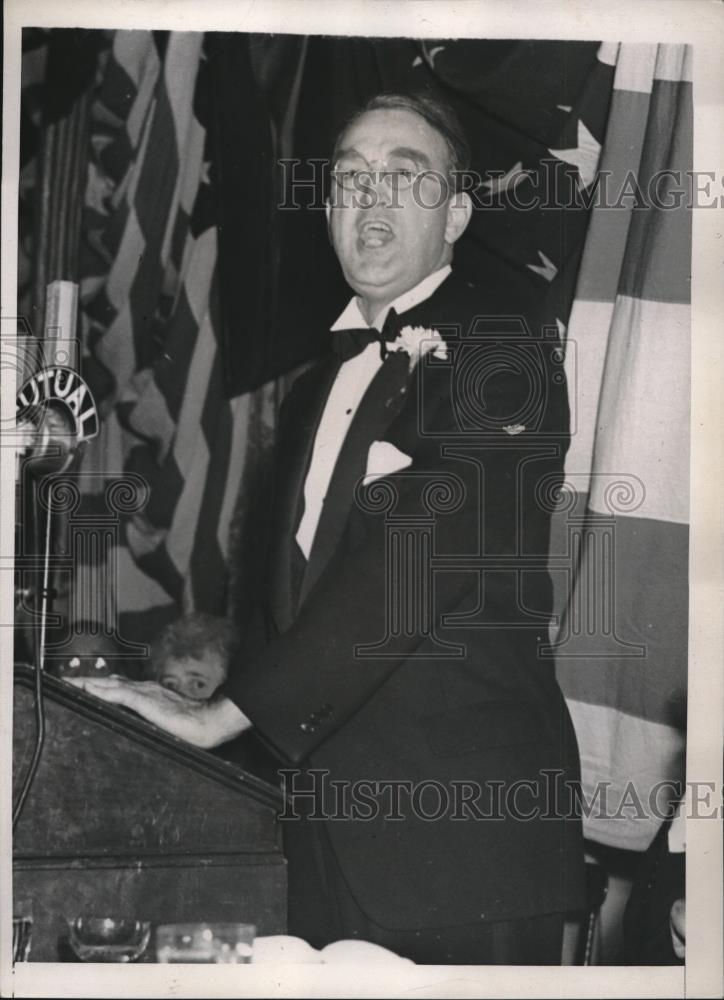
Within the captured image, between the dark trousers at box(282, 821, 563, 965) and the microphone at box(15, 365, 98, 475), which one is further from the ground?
the microphone at box(15, 365, 98, 475)

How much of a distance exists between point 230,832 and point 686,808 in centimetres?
99

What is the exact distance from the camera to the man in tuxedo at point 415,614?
8.04 ft

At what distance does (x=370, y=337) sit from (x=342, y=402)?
155 millimetres

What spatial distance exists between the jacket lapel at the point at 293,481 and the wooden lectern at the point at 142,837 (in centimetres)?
38

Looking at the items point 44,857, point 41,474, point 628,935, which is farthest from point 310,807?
point 41,474

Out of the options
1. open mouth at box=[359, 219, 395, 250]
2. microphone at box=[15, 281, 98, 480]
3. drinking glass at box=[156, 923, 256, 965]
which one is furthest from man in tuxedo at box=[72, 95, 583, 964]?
microphone at box=[15, 281, 98, 480]

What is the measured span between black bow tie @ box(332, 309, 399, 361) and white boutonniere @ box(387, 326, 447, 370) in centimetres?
3

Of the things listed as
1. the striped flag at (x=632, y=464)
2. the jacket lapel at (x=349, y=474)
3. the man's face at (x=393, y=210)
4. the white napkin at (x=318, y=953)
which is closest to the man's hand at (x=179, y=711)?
the jacket lapel at (x=349, y=474)

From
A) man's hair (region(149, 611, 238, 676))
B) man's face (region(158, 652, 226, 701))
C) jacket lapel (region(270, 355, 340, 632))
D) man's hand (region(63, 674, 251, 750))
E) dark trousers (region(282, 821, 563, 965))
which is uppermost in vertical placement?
jacket lapel (region(270, 355, 340, 632))

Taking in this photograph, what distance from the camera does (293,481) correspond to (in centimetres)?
251

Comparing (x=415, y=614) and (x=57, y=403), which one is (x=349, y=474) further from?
(x=57, y=403)

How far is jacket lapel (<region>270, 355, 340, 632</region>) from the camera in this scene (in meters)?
2.49

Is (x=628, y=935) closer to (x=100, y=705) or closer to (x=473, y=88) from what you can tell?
(x=100, y=705)
